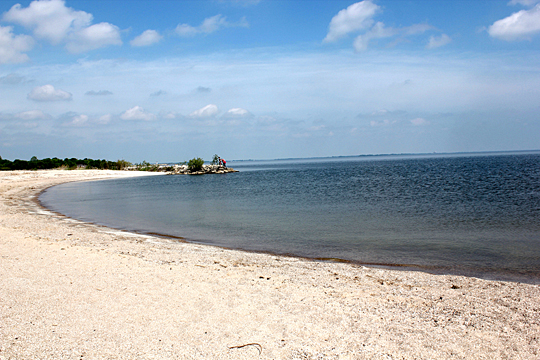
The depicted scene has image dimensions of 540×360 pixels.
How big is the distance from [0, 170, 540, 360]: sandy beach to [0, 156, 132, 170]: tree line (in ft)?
230

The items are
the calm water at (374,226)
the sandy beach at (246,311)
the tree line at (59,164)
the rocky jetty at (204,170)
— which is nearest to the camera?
the sandy beach at (246,311)

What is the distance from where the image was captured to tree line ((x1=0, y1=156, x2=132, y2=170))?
67188 mm

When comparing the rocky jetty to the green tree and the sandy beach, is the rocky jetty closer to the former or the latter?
the green tree

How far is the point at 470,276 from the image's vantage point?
8562 mm

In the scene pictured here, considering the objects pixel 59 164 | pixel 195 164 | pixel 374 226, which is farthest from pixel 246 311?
pixel 59 164

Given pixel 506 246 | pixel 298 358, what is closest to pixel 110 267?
pixel 298 358

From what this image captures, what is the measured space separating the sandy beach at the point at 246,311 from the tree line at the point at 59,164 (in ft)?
230

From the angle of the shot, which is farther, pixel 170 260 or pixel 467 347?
pixel 170 260

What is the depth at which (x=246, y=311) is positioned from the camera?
233 inches

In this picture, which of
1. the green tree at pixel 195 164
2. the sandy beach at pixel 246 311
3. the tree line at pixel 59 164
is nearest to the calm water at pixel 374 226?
the sandy beach at pixel 246 311

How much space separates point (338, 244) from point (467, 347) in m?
7.48

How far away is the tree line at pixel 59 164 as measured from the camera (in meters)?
67.2

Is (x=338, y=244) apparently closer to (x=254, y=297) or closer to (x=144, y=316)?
(x=254, y=297)

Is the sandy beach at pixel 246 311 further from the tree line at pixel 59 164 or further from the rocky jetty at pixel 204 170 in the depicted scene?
the tree line at pixel 59 164
